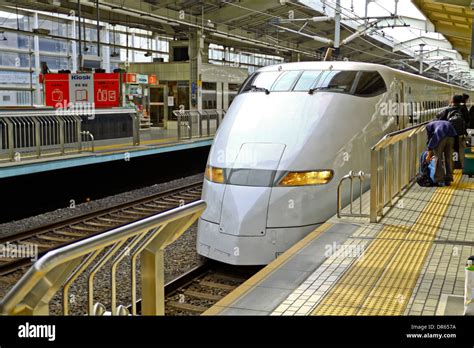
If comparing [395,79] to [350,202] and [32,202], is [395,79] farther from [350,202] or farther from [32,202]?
[32,202]

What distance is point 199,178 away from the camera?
62.2 feet

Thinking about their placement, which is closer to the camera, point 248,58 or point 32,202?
point 32,202

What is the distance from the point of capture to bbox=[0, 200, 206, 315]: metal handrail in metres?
2.38

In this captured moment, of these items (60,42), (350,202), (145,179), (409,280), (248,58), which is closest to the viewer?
(409,280)

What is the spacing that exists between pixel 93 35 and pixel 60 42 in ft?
5.97

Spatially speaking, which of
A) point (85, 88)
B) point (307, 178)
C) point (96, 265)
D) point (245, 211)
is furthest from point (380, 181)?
point (85, 88)

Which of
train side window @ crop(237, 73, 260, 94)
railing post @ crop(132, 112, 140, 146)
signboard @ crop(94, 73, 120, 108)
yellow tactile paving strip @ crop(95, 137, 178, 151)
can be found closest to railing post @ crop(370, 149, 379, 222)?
train side window @ crop(237, 73, 260, 94)

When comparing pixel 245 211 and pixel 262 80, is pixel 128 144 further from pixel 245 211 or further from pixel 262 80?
pixel 245 211

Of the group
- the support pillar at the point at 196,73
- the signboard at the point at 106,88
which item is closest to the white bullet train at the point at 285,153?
the signboard at the point at 106,88

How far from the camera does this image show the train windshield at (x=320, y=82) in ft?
29.1

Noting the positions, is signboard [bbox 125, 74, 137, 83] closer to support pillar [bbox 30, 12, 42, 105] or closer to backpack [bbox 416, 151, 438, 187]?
support pillar [bbox 30, 12, 42, 105]

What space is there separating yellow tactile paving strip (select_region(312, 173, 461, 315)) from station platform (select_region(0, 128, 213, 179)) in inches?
301

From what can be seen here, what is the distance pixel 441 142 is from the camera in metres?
9.80

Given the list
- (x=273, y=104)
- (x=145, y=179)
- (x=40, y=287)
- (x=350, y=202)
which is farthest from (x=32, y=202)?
(x=40, y=287)
